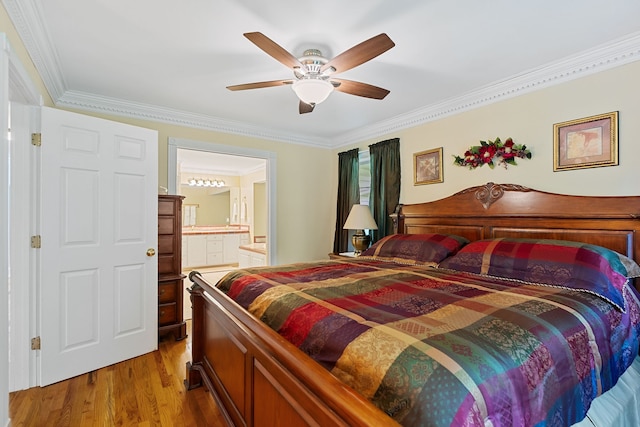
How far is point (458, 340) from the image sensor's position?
3.49 feet

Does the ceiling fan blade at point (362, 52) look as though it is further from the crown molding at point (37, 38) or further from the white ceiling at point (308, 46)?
the crown molding at point (37, 38)

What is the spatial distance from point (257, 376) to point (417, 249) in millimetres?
1888

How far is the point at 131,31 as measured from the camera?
2.05 metres

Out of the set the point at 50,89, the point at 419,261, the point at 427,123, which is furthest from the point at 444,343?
the point at 50,89

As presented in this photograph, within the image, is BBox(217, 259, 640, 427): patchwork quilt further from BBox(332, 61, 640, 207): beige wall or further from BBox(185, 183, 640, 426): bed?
BBox(332, 61, 640, 207): beige wall

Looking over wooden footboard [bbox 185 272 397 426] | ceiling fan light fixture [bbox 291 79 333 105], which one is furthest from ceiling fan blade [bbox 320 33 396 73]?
wooden footboard [bbox 185 272 397 426]

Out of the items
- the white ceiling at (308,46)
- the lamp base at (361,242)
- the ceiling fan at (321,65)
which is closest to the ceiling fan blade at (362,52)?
the ceiling fan at (321,65)

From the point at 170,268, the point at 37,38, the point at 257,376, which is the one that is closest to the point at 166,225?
the point at 170,268

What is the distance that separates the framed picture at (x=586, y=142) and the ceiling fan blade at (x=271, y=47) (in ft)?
7.15

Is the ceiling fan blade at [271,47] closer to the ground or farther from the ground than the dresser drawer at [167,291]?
farther from the ground

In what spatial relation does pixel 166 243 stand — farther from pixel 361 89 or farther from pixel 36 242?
pixel 361 89

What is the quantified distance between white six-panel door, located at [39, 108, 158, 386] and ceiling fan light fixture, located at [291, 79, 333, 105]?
1671mm

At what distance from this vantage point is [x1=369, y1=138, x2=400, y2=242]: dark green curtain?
3838 millimetres

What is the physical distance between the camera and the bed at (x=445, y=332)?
35.9 inches
